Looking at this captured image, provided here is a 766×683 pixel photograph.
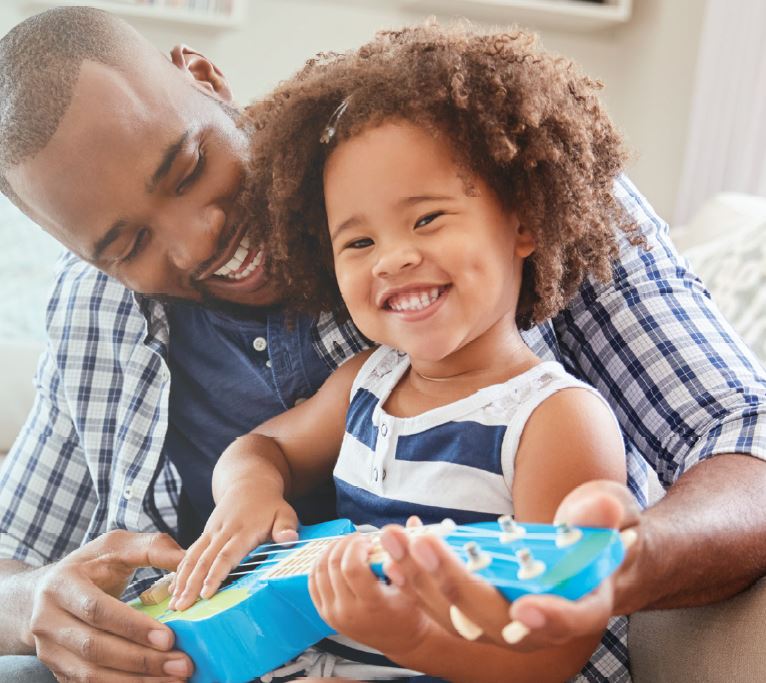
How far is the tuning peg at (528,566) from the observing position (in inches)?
20.0

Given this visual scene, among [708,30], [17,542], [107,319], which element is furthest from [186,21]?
[17,542]

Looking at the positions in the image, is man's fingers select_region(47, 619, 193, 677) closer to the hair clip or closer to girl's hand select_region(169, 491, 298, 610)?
girl's hand select_region(169, 491, 298, 610)

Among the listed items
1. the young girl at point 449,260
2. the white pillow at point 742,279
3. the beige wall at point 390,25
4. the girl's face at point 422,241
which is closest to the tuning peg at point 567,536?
the young girl at point 449,260

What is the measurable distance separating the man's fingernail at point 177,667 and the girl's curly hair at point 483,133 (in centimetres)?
41

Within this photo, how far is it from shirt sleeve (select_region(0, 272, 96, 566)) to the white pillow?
911mm

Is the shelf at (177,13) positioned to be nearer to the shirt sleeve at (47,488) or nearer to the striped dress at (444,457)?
the shirt sleeve at (47,488)

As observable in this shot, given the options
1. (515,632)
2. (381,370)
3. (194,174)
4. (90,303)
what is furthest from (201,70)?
(515,632)

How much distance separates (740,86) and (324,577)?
235 centimetres

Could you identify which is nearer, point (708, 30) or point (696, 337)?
point (696, 337)

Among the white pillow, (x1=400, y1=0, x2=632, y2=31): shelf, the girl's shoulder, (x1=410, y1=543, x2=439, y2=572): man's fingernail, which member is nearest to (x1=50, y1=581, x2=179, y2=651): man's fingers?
the girl's shoulder

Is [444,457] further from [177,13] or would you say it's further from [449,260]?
[177,13]

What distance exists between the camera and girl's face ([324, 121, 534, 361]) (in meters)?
0.83

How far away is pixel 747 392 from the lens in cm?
92

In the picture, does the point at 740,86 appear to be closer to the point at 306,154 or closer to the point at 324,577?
the point at 306,154
